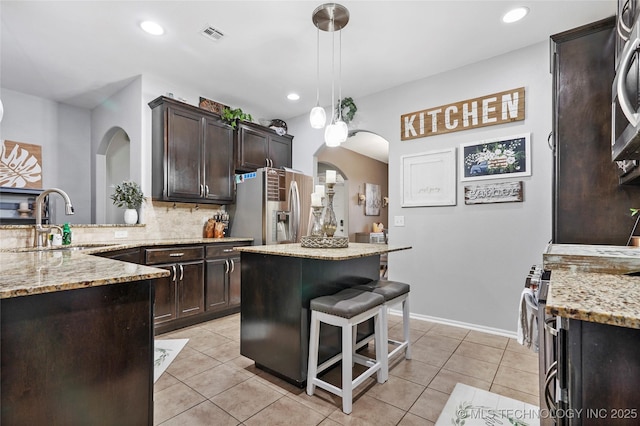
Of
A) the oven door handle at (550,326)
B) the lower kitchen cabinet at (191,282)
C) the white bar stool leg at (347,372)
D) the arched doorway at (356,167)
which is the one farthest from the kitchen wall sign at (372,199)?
the oven door handle at (550,326)

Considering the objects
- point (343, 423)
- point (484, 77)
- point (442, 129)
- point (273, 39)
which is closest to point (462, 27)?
point (484, 77)

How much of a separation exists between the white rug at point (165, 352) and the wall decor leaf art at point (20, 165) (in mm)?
2963

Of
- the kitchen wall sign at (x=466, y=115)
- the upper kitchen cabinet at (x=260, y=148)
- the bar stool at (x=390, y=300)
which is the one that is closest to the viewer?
the bar stool at (x=390, y=300)

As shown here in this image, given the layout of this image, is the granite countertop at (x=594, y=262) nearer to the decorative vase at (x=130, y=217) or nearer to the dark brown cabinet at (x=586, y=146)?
the dark brown cabinet at (x=586, y=146)

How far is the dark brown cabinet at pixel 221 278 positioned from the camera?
133 inches

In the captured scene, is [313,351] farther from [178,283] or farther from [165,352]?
[178,283]

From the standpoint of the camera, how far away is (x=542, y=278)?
1354 mm

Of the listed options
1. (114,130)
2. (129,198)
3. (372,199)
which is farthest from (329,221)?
(372,199)

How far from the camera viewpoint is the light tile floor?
1.72m

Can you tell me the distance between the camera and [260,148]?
14.2ft

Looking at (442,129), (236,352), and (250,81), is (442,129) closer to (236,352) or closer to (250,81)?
(250,81)

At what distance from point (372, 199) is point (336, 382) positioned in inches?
261

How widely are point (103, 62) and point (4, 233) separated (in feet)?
Answer: 6.10

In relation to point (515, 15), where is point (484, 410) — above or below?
below
